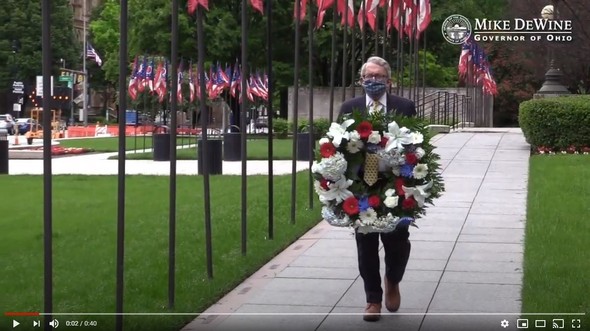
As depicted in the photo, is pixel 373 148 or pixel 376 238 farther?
pixel 376 238

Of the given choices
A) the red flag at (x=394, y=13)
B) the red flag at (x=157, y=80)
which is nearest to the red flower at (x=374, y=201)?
the red flag at (x=394, y=13)

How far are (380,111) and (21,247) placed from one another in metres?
5.87

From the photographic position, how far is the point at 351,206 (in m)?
7.21

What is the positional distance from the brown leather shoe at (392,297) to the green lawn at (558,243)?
100cm

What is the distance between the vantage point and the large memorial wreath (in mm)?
7180

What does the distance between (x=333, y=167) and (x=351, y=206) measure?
0.31 metres

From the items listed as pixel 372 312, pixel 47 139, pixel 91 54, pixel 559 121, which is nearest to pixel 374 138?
pixel 372 312

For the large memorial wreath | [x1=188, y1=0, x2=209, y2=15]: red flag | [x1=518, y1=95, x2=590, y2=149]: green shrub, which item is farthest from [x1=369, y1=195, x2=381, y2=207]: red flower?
[x1=518, y1=95, x2=590, y2=149]: green shrub

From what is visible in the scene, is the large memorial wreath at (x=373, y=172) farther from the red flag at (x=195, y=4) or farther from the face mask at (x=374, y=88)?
the red flag at (x=195, y=4)

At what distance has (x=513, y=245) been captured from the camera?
11.2m

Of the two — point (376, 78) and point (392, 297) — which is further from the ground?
point (376, 78)

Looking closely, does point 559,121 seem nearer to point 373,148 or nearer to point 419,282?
point 419,282

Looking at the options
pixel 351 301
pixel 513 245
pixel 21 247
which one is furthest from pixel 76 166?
pixel 351 301

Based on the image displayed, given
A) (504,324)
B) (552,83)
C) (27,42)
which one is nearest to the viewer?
(504,324)
